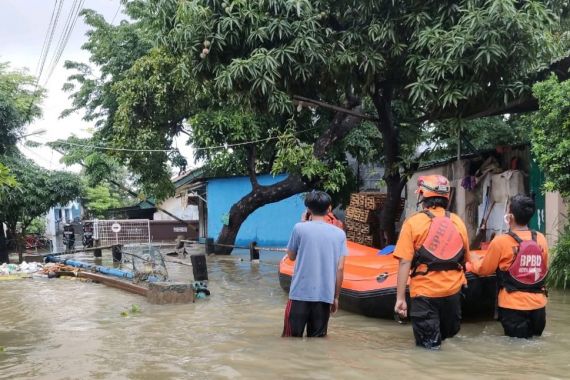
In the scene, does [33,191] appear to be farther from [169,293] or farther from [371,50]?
[371,50]

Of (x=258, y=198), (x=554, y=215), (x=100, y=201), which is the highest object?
(x=100, y=201)

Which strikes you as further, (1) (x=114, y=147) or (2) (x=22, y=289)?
(1) (x=114, y=147)

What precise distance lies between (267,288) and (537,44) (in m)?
6.10

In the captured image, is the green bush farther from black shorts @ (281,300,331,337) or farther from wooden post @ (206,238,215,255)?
Result: wooden post @ (206,238,215,255)

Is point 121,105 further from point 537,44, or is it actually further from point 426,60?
point 537,44

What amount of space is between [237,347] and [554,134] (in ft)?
15.9

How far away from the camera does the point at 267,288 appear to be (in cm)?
1060

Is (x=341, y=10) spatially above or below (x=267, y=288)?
above

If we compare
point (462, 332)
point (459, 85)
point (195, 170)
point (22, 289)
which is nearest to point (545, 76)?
point (459, 85)

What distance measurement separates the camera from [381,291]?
6.61m

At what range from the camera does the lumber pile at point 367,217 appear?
14.4 m

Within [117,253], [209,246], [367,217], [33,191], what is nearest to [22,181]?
[33,191]

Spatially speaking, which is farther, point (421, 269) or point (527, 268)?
point (527, 268)

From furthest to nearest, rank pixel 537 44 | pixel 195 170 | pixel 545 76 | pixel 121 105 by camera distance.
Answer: pixel 195 170 < pixel 121 105 < pixel 545 76 < pixel 537 44
